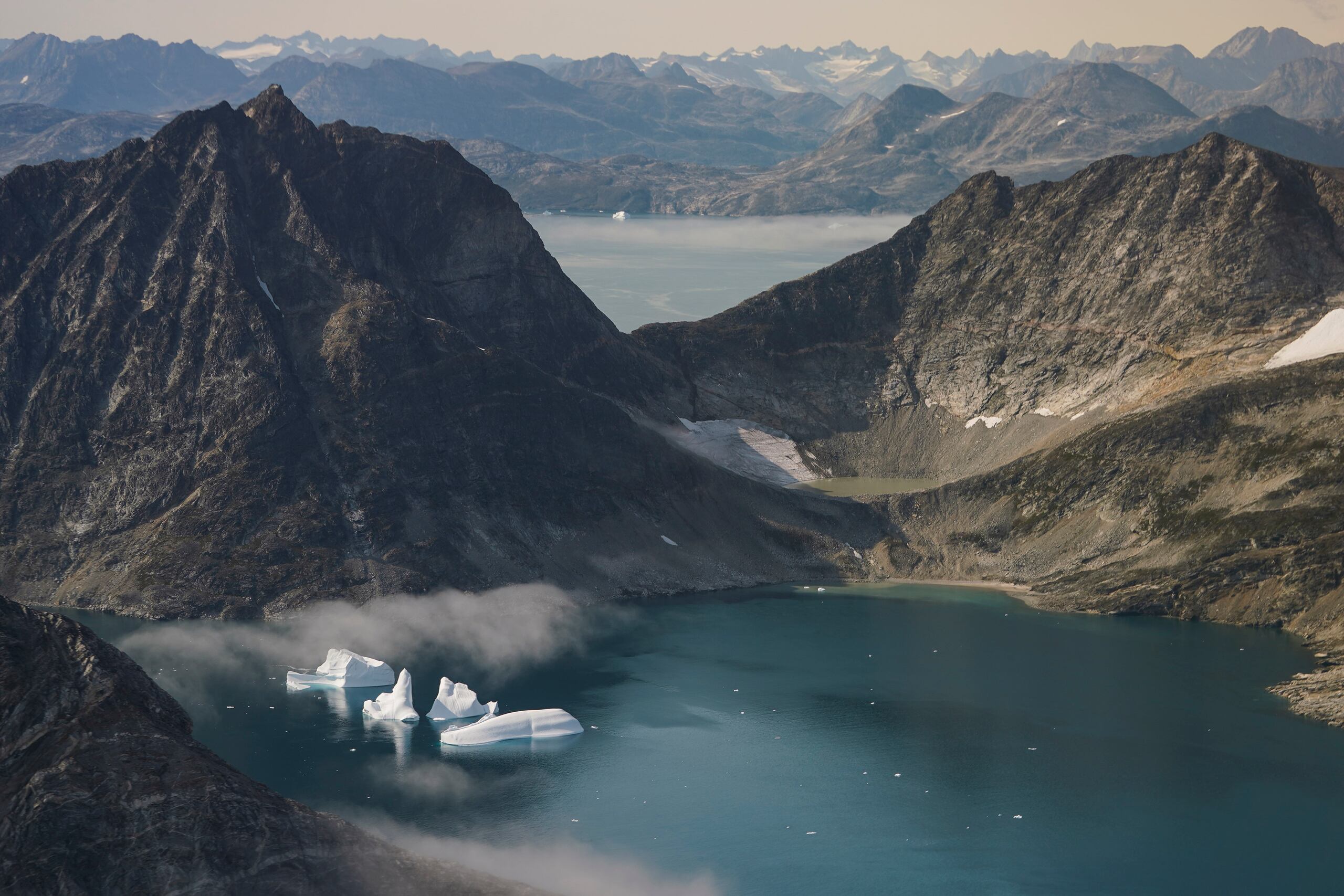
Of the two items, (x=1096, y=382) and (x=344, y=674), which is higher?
A: (x=1096, y=382)

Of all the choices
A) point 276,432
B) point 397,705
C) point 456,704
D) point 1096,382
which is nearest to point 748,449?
point 1096,382

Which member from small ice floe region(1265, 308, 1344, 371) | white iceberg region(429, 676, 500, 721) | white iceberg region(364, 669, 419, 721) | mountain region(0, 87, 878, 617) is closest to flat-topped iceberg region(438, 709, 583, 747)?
white iceberg region(429, 676, 500, 721)

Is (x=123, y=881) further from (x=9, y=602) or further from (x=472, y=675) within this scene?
(x=472, y=675)

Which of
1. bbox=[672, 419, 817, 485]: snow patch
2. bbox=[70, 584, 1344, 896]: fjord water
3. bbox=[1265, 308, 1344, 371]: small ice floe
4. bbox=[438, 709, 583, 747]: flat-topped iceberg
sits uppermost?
bbox=[1265, 308, 1344, 371]: small ice floe

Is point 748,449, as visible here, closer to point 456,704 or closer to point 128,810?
point 456,704

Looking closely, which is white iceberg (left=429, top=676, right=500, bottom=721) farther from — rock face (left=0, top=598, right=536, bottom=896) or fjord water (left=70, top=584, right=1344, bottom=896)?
rock face (left=0, top=598, right=536, bottom=896)

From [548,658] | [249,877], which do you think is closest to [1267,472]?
[548,658]

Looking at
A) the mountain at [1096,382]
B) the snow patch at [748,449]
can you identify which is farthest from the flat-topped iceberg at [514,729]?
the snow patch at [748,449]
